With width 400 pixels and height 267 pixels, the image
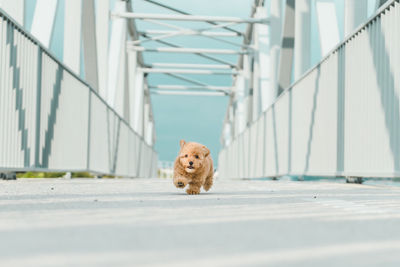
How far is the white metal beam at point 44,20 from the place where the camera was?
8484mm

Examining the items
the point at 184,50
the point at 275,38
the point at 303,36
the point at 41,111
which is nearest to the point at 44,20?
the point at 41,111

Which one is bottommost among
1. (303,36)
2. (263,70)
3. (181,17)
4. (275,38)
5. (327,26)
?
(327,26)

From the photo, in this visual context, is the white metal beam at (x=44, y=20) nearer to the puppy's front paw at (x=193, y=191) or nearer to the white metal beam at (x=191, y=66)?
the puppy's front paw at (x=193, y=191)

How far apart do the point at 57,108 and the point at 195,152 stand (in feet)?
13.5

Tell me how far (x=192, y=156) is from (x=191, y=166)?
0.26 ft

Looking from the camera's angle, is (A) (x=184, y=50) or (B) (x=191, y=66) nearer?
(A) (x=184, y=50)

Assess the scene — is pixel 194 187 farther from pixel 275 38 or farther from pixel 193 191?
pixel 275 38

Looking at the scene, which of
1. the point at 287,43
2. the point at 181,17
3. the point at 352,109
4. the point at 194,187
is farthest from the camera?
the point at 181,17

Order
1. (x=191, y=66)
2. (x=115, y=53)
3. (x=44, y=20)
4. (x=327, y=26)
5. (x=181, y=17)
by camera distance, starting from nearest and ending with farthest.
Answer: (x=44, y=20), (x=327, y=26), (x=115, y=53), (x=181, y=17), (x=191, y=66)

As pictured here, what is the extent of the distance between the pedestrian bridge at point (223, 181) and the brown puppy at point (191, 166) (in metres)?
0.15

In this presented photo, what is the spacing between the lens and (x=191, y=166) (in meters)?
4.88

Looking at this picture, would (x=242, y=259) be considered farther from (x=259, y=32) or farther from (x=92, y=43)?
(x=259, y=32)

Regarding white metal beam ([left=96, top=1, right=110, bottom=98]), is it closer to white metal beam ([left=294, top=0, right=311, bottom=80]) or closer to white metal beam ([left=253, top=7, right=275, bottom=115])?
white metal beam ([left=253, top=7, right=275, bottom=115])

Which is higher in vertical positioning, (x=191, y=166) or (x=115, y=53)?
(x=115, y=53)
